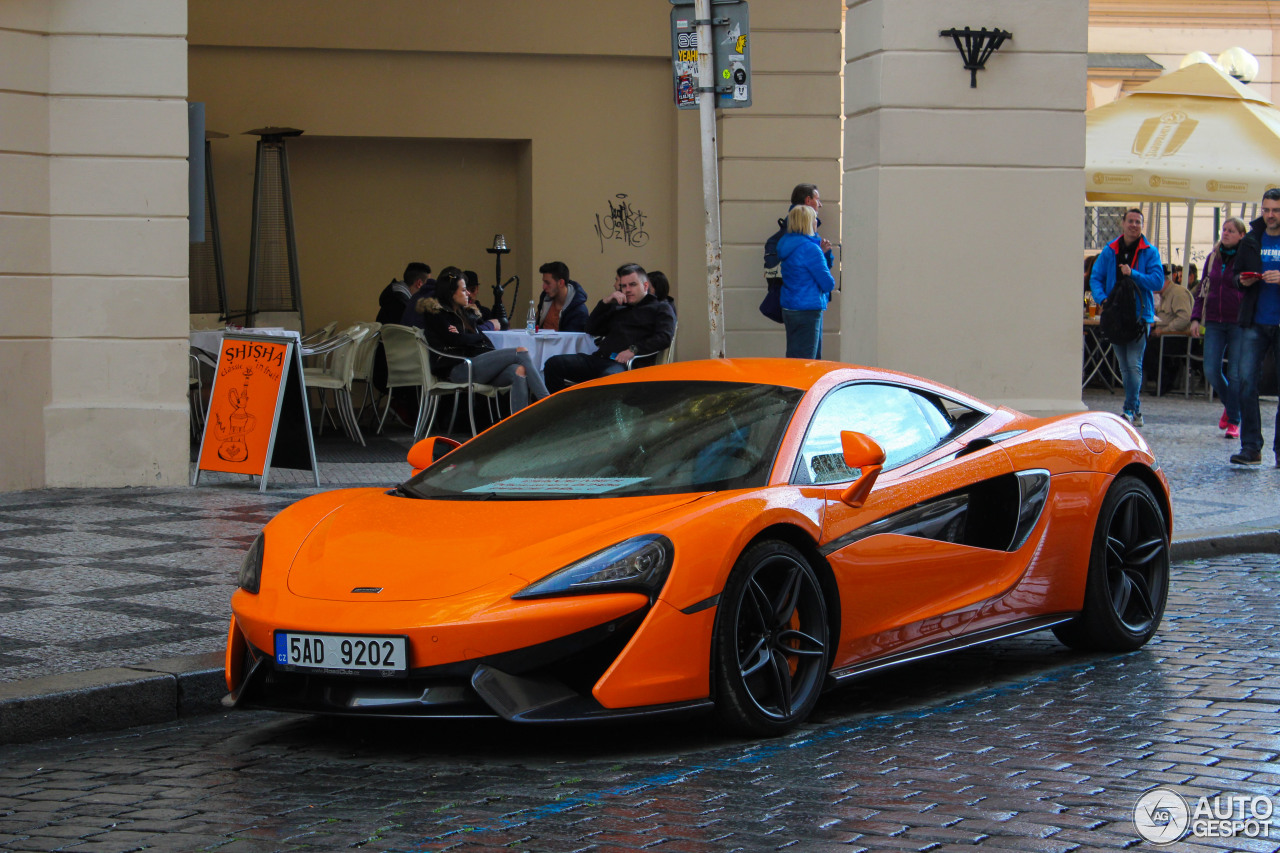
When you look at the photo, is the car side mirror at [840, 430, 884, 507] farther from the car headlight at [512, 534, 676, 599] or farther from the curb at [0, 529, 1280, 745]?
the curb at [0, 529, 1280, 745]

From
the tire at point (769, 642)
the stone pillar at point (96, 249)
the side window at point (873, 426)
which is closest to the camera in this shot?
the tire at point (769, 642)

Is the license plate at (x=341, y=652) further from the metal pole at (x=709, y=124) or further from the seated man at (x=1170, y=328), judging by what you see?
the seated man at (x=1170, y=328)

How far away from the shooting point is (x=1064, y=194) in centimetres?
1050

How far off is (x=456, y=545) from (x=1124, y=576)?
2904mm

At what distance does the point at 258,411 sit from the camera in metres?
10.1

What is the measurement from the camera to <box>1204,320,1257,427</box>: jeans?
12258 millimetres

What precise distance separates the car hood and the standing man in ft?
27.6

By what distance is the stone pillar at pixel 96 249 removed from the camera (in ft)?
32.8

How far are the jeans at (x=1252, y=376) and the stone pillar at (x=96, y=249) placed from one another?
7783 mm

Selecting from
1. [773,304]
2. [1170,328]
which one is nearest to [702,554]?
[773,304]

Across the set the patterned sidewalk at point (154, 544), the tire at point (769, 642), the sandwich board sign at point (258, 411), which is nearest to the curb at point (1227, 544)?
the patterned sidewalk at point (154, 544)

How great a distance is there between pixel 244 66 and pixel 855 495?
12195mm

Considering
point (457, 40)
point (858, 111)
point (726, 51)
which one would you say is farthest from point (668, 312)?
point (457, 40)

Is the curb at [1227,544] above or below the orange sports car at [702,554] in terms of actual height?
below
